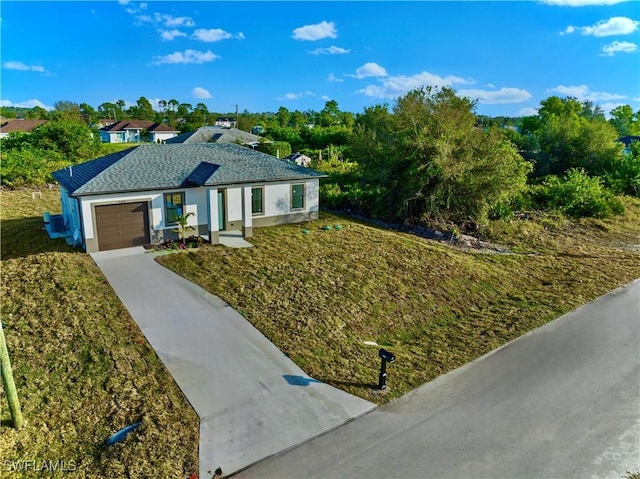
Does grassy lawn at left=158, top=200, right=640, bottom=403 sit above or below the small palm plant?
below

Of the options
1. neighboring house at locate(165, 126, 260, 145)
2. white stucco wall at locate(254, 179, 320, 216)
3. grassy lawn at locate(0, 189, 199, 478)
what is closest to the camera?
grassy lawn at locate(0, 189, 199, 478)

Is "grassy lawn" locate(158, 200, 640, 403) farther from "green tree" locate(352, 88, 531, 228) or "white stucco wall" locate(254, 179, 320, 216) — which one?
"green tree" locate(352, 88, 531, 228)

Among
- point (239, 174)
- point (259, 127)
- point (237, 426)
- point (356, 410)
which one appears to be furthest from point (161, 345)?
point (259, 127)

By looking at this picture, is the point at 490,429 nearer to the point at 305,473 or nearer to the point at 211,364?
the point at 305,473

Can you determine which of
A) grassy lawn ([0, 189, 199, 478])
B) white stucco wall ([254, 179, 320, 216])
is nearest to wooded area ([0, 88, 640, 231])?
white stucco wall ([254, 179, 320, 216])

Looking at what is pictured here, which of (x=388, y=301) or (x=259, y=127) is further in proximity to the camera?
(x=259, y=127)

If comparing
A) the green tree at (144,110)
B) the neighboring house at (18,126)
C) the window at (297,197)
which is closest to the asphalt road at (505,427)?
the window at (297,197)
